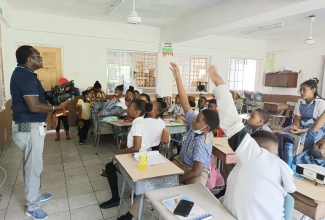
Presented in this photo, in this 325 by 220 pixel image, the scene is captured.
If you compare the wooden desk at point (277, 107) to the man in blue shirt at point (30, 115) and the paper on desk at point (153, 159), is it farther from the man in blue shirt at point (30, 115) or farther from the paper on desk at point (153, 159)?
the man in blue shirt at point (30, 115)

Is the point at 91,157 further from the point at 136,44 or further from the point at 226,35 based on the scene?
the point at 226,35

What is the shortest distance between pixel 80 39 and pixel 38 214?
4.93m

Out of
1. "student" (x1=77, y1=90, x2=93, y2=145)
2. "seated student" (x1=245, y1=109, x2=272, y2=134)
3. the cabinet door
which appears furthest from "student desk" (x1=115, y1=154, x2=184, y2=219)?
the cabinet door

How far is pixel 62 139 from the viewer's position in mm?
5324

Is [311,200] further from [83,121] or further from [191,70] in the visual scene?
[191,70]

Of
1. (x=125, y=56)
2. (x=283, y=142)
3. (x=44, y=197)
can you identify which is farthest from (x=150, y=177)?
(x=125, y=56)

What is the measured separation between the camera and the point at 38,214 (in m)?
2.34

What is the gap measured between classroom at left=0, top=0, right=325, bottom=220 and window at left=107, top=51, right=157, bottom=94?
3 centimetres

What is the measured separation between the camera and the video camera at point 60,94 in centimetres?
233

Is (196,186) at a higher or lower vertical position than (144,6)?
lower

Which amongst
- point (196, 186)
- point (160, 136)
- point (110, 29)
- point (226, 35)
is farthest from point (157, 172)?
point (226, 35)

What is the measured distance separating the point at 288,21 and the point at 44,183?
642 cm

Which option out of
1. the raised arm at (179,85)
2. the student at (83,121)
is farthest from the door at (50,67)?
the raised arm at (179,85)

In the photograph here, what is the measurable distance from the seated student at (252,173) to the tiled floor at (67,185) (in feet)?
4.87
